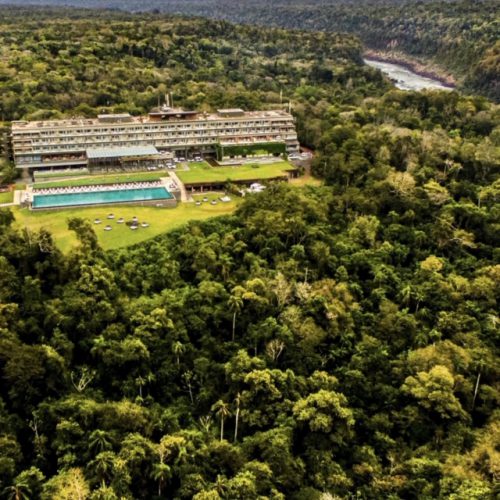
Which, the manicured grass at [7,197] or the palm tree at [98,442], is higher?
the manicured grass at [7,197]

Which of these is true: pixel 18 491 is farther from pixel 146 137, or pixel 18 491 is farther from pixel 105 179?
pixel 146 137

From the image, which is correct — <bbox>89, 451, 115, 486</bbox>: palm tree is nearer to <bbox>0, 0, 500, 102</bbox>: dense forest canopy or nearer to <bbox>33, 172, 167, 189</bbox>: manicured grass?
<bbox>33, 172, 167, 189</bbox>: manicured grass

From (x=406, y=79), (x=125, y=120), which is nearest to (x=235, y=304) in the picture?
(x=125, y=120)

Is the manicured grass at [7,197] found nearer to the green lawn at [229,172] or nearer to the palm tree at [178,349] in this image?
the green lawn at [229,172]

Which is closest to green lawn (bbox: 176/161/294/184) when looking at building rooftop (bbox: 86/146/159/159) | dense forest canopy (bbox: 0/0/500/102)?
building rooftop (bbox: 86/146/159/159)

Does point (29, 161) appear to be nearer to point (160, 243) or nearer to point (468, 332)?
point (160, 243)

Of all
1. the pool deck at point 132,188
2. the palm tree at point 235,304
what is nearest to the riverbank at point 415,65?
the pool deck at point 132,188
